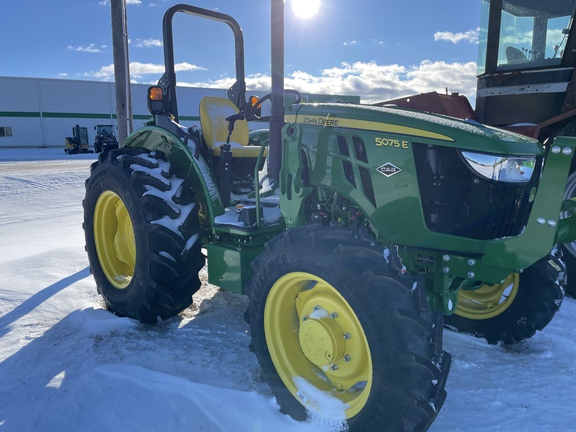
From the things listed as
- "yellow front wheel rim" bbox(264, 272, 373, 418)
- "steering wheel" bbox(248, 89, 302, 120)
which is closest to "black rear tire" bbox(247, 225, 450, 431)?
"yellow front wheel rim" bbox(264, 272, 373, 418)

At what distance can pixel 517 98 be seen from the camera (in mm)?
5727

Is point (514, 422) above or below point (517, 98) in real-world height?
below

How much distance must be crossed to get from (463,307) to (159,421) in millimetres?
2370

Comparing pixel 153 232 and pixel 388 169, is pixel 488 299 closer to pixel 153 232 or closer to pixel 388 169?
pixel 388 169

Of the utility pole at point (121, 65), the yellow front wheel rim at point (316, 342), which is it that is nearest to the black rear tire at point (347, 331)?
the yellow front wheel rim at point (316, 342)

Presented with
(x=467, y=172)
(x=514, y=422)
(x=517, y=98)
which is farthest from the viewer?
(x=517, y=98)

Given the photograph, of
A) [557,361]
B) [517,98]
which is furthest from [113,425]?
[517,98]

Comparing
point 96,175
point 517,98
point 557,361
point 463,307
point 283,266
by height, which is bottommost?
point 557,361

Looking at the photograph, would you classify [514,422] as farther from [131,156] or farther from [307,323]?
[131,156]

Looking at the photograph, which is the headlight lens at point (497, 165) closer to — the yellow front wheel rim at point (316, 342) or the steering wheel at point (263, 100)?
the yellow front wheel rim at point (316, 342)

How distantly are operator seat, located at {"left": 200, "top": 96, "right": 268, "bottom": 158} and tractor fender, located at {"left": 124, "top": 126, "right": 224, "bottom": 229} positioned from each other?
26 cm

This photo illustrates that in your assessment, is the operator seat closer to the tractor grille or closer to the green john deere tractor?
the green john deere tractor

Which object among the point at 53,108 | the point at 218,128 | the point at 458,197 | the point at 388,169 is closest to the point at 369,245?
the point at 388,169

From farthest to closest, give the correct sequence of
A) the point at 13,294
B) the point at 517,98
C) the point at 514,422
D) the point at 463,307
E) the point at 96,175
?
the point at 517,98, the point at 13,294, the point at 96,175, the point at 463,307, the point at 514,422
